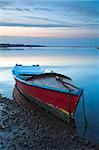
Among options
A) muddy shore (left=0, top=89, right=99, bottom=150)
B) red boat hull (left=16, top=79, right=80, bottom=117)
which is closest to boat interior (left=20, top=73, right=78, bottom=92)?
red boat hull (left=16, top=79, right=80, bottom=117)

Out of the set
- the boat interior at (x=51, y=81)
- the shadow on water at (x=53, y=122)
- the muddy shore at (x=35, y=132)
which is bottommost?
the shadow on water at (x=53, y=122)

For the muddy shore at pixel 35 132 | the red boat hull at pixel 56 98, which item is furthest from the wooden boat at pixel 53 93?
the muddy shore at pixel 35 132

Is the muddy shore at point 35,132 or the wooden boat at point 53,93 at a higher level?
the wooden boat at point 53,93

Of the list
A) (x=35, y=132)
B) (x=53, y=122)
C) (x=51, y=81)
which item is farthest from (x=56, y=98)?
(x=35, y=132)

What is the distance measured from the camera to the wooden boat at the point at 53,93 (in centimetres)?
1781

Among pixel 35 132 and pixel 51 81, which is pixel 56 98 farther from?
pixel 35 132

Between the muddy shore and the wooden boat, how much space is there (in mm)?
585

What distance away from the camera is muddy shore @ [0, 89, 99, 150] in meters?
13.4

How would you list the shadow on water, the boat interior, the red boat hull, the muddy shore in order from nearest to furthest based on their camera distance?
the muddy shore → the shadow on water → the red boat hull → the boat interior

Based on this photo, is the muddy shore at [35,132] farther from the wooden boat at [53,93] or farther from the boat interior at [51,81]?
the boat interior at [51,81]

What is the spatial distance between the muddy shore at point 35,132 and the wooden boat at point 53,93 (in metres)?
0.59

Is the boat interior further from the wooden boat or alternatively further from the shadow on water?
the shadow on water

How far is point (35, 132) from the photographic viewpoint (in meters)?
15.2

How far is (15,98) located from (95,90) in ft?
23.0
